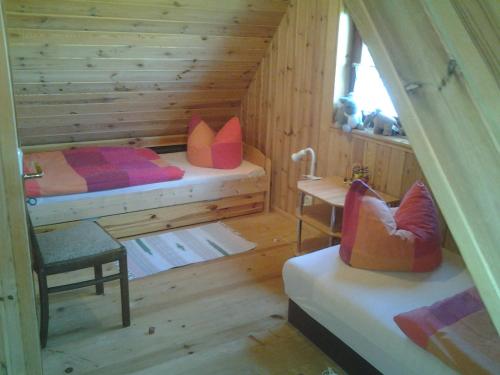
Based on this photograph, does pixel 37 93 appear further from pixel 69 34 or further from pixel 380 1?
pixel 380 1

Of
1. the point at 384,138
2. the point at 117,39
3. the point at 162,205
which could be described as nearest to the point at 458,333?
the point at 384,138

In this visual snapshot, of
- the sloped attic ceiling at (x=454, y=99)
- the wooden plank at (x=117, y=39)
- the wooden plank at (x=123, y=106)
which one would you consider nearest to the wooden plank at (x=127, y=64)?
the wooden plank at (x=117, y=39)

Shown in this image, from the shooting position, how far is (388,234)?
2227 mm

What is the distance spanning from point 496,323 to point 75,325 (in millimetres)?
2359

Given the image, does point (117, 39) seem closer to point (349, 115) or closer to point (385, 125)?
point (349, 115)

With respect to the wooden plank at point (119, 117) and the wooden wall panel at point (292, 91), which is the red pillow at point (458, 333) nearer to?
the wooden wall panel at point (292, 91)

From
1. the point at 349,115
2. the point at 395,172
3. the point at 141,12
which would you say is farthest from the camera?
the point at 349,115

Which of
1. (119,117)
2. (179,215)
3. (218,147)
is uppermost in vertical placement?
(119,117)

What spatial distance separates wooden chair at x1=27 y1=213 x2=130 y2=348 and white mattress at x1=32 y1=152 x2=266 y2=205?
31.8 inches

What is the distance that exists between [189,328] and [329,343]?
2.41 feet

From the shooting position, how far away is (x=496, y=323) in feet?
1.98

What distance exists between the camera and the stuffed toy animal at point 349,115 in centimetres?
326

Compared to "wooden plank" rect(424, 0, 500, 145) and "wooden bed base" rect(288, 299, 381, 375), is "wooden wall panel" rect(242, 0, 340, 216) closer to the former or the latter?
"wooden bed base" rect(288, 299, 381, 375)

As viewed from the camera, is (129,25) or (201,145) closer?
(129,25)
